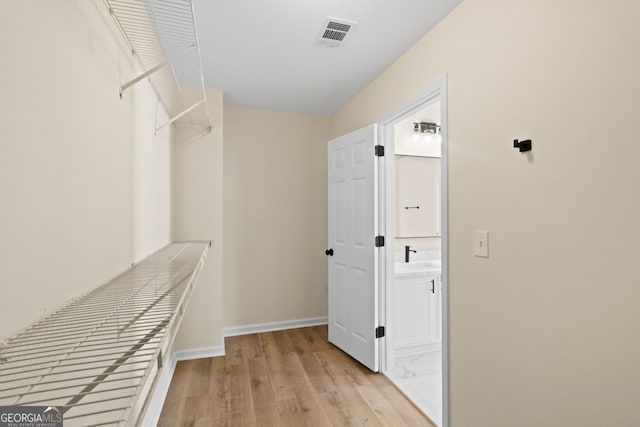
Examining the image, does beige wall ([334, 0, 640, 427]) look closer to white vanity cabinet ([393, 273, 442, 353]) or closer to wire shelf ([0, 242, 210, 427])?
white vanity cabinet ([393, 273, 442, 353])

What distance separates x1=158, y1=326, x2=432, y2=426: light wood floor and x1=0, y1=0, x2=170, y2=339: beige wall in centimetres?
137

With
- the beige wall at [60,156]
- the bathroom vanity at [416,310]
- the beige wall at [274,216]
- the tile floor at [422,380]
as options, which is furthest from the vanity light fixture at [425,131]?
the beige wall at [60,156]

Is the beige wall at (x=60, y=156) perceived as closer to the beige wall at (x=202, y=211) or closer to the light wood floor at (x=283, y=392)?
the light wood floor at (x=283, y=392)

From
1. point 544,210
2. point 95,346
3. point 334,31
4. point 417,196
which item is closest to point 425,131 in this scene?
point 417,196

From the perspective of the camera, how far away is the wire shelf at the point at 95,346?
503 millimetres

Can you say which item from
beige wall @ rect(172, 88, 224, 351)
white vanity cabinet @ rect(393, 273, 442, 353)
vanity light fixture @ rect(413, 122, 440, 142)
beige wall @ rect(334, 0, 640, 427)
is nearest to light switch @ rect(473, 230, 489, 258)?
beige wall @ rect(334, 0, 640, 427)

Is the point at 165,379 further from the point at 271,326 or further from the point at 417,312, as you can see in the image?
the point at 417,312

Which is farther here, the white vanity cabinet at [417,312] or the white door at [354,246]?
the white vanity cabinet at [417,312]

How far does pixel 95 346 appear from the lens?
0.68 m

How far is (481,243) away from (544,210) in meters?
0.38

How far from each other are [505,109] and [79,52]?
1.72 metres

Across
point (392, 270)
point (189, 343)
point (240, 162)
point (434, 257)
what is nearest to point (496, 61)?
point (392, 270)

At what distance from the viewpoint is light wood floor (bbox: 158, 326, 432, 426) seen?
6.81 feet

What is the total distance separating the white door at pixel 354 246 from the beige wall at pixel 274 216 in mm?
602
